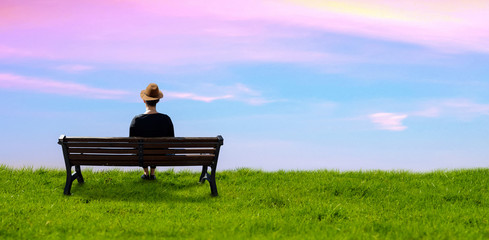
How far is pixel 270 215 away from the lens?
25.5 ft

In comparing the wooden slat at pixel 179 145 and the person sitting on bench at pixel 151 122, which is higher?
the person sitting on bench at pixel 151 122

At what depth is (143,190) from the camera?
32.7 ft

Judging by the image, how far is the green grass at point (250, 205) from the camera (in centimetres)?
695

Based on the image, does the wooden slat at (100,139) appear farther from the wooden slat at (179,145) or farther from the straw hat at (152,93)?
the straw hat at (152,93)

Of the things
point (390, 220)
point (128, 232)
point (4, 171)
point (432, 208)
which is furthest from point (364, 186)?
point (4, 171)

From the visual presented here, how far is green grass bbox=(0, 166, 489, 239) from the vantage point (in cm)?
695

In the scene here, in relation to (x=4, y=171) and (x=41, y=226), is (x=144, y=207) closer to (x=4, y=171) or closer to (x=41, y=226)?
(x=41, y=226)

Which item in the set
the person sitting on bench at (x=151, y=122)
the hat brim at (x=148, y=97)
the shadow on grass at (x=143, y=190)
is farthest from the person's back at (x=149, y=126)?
the shadow on grass at (x=143, y=190)

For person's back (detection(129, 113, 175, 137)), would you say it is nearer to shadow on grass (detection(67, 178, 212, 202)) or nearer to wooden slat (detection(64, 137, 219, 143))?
wooden slat (detection(64, 137, 219, 143))

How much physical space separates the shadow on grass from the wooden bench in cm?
58

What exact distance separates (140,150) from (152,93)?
4.52 feet

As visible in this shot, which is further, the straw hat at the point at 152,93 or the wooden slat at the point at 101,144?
the straw hat at the point at 152,93

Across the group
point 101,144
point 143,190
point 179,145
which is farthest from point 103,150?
point 179,145

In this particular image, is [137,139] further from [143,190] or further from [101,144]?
[143,190]
